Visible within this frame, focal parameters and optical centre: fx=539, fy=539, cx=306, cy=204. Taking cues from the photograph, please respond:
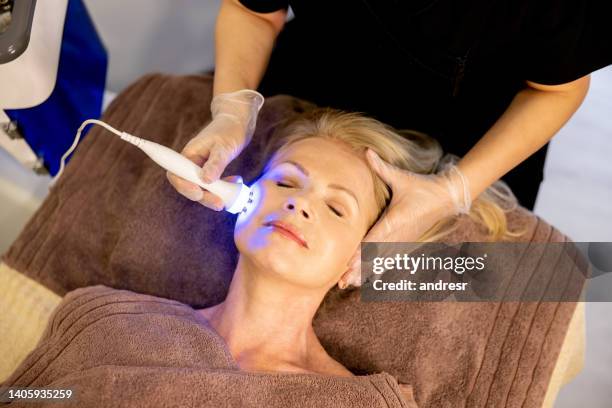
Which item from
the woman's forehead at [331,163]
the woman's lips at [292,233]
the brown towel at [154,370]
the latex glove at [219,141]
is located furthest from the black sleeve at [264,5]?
the brown towel at [154,370]

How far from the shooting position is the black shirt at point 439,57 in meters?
0.99

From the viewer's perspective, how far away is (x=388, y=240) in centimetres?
119

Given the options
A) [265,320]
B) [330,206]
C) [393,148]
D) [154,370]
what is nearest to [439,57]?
[393,148]

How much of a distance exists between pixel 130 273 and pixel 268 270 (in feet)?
1.48

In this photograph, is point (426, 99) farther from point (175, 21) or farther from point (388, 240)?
point (175, 21)

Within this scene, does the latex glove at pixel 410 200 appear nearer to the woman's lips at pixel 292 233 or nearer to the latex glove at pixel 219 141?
the woman's lips at pixel 292 233

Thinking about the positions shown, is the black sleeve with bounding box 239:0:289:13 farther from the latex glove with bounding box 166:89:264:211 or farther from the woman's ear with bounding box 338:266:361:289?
the woman's ear with bounding box 338:266:361:289

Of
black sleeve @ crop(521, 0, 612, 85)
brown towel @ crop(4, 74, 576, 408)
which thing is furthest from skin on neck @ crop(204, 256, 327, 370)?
black sleeve @ crop(521, 0, 612, 85)

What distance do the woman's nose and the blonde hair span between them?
0.70 feet

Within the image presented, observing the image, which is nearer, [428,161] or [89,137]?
[428,161]

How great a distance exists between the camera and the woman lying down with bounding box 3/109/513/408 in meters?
0.96

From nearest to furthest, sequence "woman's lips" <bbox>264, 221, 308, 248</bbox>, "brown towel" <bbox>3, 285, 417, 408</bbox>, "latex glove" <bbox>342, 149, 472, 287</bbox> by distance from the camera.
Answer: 1. "brown towel" <bbox>3, 285, 417, 408</bbox>
2. "woman's lips" <bbox>264, 221, 308, 248</bbox>
3. "latex glove" <bbox>342, 149, 472, 287</bbox>

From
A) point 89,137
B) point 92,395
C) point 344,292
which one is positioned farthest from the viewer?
point 89,137

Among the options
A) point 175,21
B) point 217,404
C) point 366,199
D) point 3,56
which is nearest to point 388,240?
point 366,199
